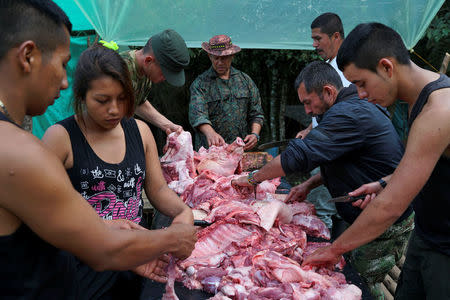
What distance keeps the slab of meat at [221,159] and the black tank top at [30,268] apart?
2.57 m

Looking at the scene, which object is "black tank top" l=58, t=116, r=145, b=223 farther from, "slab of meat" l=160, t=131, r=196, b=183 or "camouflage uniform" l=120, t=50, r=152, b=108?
"camouflage uniform" l=120, t=50, r=152, b=108

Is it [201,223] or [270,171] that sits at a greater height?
[270,171]

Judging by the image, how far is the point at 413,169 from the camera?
1958 millimetres

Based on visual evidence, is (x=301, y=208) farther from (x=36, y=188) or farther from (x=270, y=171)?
(x=36, y=188)

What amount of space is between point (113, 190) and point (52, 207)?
3.58 ft

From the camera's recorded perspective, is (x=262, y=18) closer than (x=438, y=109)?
No

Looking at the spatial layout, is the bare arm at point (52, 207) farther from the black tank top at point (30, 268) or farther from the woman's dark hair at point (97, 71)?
the woman's dark hair at point (97, 71)

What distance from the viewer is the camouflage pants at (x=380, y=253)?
305cm

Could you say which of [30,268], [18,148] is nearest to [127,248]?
[30,268]

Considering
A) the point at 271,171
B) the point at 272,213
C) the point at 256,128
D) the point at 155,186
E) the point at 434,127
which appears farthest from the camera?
the point at 256,128

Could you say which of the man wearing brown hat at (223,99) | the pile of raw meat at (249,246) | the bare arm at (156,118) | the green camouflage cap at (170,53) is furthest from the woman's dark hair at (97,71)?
the man wearing brown hat at (223,99)

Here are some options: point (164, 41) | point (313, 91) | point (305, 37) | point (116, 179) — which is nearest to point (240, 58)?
point (305, 37)

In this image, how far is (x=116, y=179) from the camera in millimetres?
2359

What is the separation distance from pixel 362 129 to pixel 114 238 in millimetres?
2173
